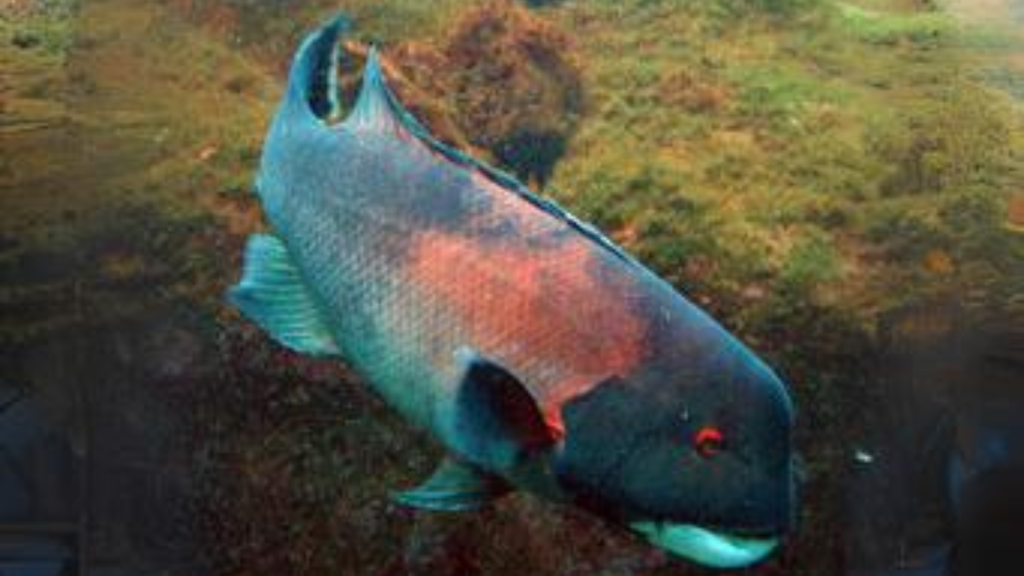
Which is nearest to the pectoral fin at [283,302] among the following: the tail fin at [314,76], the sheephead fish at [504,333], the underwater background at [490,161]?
the sheephead fish at [504,333]

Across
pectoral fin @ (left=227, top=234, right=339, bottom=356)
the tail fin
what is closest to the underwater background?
pectoral fin @ (left=227, top=234, right=339, bottom=356)

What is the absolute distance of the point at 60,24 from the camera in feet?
15.4

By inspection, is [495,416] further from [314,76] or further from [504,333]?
[314,76]

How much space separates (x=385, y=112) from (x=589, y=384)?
1.94 ft

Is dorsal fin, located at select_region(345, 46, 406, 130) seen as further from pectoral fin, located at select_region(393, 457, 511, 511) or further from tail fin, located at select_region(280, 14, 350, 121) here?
pectoral fin, located at select_region(393, 457, 511, 511)

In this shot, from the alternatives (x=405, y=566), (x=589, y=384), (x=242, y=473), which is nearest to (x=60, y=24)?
(x=242, y=473)

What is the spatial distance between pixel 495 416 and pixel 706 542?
0.35 meters

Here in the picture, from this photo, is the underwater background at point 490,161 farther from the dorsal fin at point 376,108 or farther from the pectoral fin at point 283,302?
the dorsal fin at point 376,108

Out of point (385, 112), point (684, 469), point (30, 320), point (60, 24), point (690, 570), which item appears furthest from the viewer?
point (60, 24)

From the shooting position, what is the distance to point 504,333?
1569 mm

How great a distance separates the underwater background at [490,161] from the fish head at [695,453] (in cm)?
197

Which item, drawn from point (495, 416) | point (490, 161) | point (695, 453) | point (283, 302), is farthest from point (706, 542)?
point (490, 161)

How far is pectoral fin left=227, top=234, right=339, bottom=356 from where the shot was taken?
1772mm

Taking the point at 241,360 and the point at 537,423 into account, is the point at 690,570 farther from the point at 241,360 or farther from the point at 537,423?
the point at 537,423
